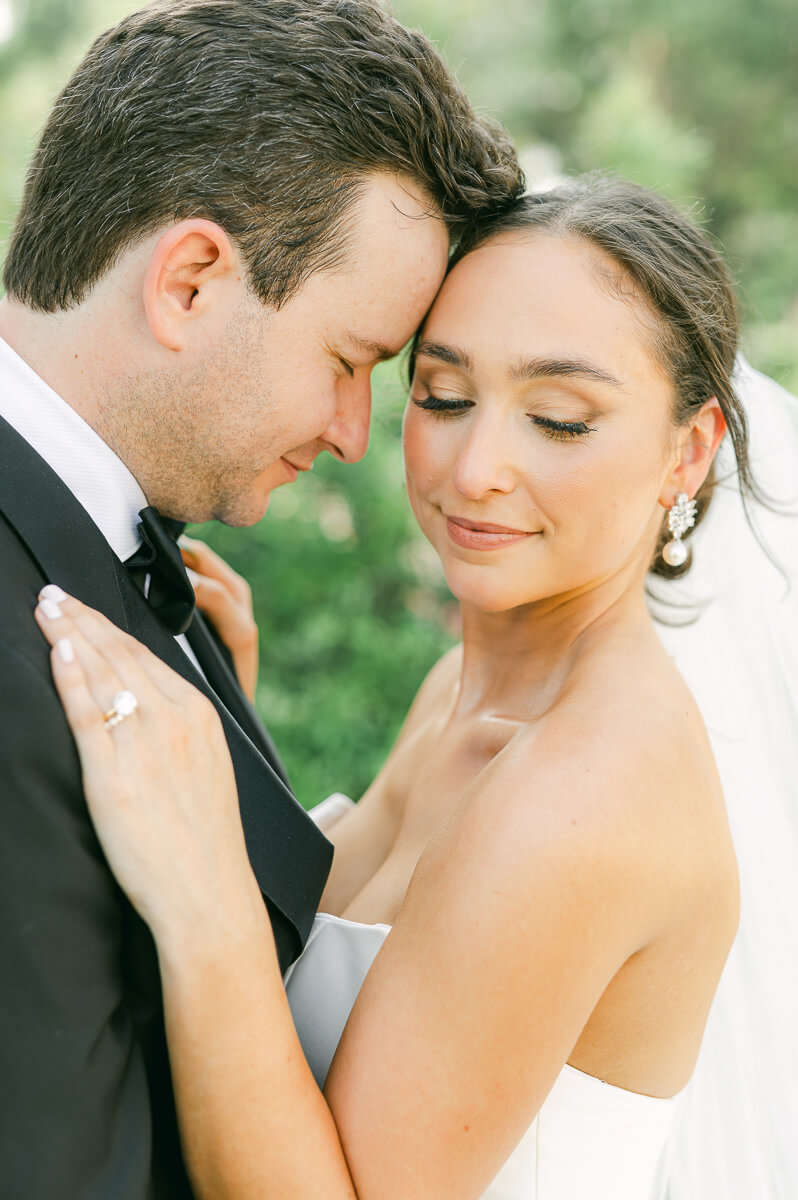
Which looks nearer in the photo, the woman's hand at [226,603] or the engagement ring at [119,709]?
the engagement ring at [119,709]

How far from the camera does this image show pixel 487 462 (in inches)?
83.0

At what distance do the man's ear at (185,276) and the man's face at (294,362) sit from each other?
47 millimetres

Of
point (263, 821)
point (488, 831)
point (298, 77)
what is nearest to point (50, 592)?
point (263, 821)

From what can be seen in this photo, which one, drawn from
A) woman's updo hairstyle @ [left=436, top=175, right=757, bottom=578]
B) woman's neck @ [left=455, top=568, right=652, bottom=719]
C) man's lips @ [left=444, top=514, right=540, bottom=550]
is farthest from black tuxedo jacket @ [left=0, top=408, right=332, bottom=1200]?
woman's updo hairstyle @ [left=436, top=175, right=757, bottom=578]

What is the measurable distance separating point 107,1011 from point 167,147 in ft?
5.01

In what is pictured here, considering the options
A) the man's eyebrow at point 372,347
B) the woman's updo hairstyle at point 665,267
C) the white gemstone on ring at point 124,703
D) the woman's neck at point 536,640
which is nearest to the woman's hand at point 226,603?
the woman's neck at point 536,640

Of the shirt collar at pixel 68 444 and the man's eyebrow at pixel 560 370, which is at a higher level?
the man's eyebrow at pixel 560 370

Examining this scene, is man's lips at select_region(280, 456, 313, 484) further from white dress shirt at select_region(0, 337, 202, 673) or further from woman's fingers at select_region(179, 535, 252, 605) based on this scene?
woman's fingers at select_region(179, 535, 252, 605)

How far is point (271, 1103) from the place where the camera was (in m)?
1.59

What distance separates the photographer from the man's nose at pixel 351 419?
7.49 ft

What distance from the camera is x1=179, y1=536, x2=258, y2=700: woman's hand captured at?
2.87 m

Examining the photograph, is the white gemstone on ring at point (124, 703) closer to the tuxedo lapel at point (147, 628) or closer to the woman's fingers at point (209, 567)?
the tuxedo lapel at point (147, 628)

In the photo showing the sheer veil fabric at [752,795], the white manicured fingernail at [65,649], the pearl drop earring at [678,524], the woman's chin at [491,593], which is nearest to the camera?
the white manicured fingernail at [65,649]

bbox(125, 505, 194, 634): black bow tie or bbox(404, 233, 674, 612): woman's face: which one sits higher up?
bbox(404, 233, 674, 612): woman's face
